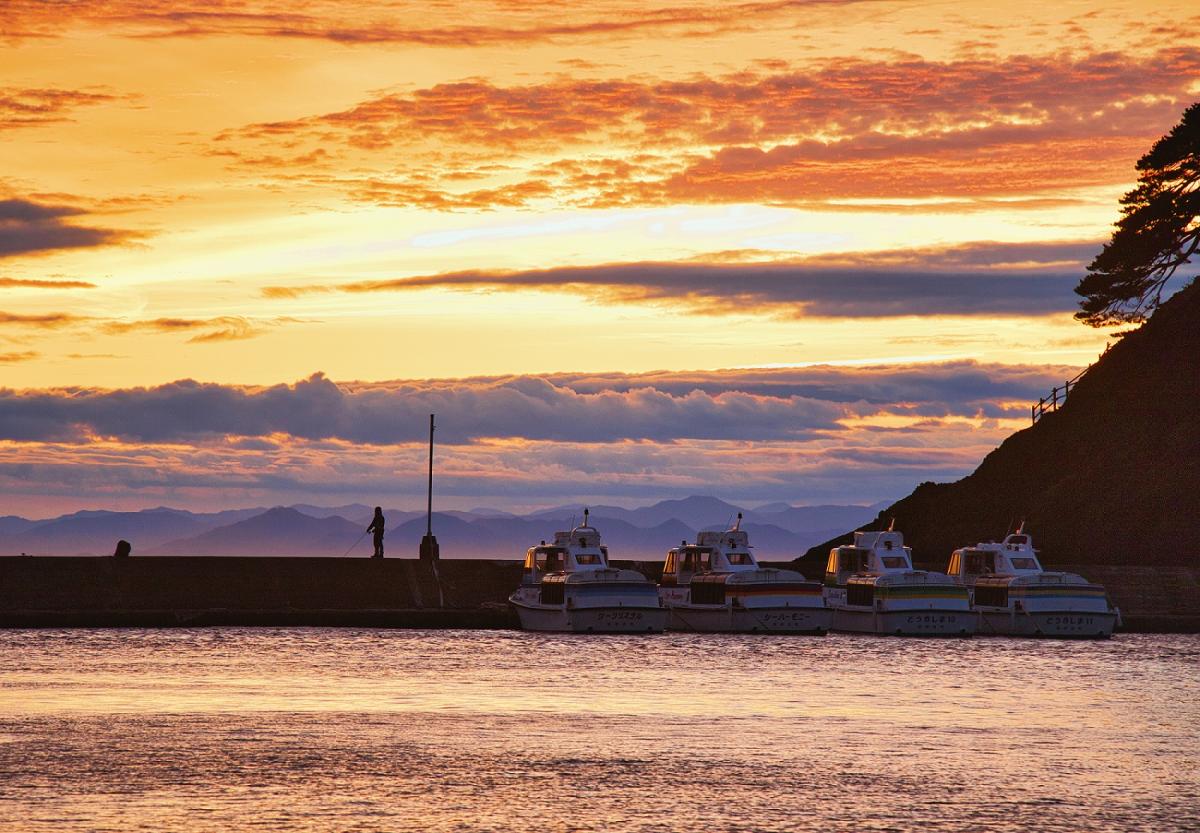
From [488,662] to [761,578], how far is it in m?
16.0

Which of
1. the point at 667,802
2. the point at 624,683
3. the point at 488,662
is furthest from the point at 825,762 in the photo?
the point at 488,662

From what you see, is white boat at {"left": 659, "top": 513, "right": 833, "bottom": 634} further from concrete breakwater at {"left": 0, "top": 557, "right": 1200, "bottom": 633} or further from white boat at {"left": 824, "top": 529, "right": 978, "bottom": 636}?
concrete breakwater at {"left": 0, "top": 557, "right": 1200, "bottom": 633}

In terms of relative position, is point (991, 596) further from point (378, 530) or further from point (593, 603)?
point (378, 530)

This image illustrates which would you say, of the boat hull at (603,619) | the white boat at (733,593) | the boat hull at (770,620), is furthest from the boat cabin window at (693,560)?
the boat hull at (603,619)

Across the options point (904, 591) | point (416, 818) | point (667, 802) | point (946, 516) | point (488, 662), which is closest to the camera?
point (416, 818)

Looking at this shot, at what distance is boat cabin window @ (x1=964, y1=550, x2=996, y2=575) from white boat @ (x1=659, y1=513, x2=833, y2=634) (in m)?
6.13

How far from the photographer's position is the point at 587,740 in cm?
3400

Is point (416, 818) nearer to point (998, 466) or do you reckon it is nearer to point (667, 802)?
point (667, 802)

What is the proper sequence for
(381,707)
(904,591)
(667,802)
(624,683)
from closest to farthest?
(667,802) → (381,707) → (624,683) → (904,591)

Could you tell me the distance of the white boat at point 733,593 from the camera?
66625 millimetres

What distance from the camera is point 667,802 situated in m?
26.0

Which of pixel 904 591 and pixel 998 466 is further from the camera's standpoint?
pixel 998 466

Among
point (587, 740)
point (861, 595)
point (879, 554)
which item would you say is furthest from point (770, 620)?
point (587, 740)

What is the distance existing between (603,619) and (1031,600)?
16.2 meters
